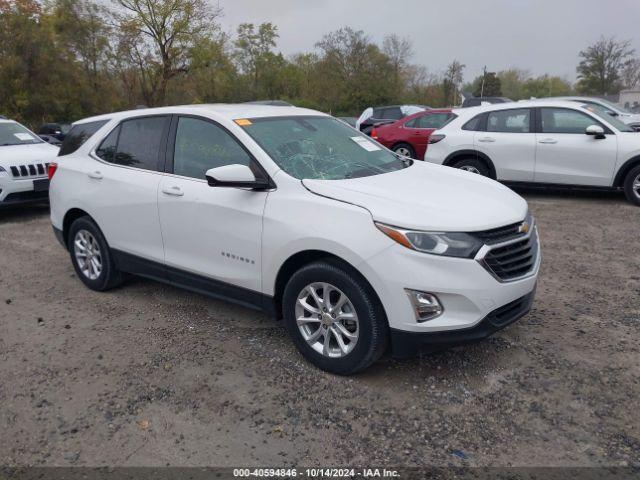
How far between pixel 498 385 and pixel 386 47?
46.4m

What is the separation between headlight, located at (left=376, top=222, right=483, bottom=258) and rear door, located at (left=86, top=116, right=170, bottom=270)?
2136 millimetres

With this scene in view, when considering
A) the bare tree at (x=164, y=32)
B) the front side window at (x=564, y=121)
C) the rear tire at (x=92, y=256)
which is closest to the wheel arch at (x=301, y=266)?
the rear tire at (x=92, y=256)

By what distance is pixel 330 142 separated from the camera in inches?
→ 167

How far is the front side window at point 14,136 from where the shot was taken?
29.8 ft

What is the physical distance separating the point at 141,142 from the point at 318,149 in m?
1.63

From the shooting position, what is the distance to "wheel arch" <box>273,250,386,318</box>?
3.23 metres

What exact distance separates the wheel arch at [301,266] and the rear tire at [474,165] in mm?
6392

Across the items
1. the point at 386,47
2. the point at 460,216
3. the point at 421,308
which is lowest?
the point at 421,308

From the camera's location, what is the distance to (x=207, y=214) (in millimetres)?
3947

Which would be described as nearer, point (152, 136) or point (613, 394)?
point (613, 394)

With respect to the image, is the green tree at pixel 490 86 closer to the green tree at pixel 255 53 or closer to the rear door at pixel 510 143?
the green tree at pixel 255 53

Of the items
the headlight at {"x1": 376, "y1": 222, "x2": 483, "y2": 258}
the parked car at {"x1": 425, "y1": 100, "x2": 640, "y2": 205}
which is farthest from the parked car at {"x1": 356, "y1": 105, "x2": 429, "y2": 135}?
the headlight at {"x1": 376, "y1": 222, "x2": 483, "y2": 258}

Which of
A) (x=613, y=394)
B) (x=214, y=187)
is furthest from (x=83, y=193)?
(x=613, y=394)

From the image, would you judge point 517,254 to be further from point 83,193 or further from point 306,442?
point 83,193
